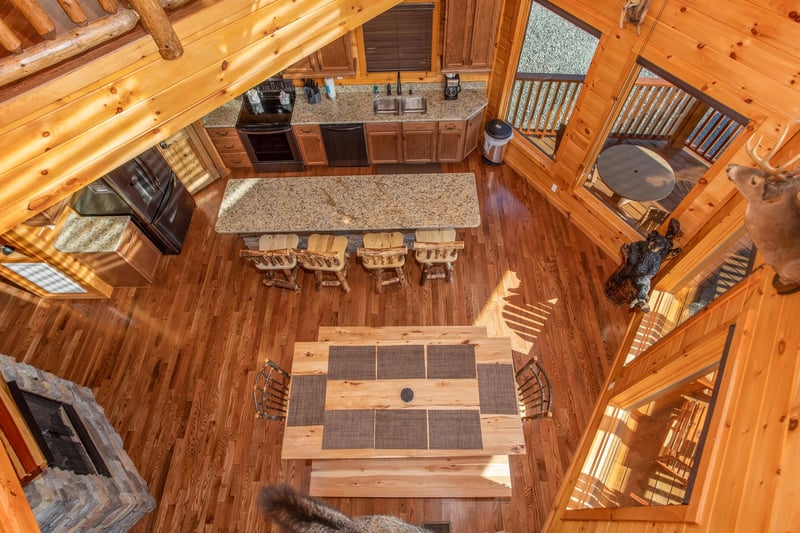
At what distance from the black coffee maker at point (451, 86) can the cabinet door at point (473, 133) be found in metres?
0.40

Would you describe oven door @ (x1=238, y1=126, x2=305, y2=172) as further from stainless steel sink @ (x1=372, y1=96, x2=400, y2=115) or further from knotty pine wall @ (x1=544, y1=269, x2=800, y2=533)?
knotty pine wall @ (x1=544, y1=269, x2=800, y2=533)

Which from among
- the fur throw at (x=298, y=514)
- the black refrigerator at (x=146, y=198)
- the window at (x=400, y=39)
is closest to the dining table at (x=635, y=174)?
the window at (x=400, y=39)

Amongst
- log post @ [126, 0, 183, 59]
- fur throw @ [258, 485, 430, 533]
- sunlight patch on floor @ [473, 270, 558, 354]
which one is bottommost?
fur throw @ [258, 485, 430, 533]

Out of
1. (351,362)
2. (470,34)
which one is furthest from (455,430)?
(470,34)

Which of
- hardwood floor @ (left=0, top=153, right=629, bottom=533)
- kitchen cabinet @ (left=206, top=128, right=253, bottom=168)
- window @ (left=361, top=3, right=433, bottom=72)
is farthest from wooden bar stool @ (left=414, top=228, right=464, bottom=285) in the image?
kitchen cabinet @ (left=206, top=128, right=253, bottom=168)

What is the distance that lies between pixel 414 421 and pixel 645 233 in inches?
136

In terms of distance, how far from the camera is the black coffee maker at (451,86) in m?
5.16

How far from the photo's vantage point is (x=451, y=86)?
5.17 metres

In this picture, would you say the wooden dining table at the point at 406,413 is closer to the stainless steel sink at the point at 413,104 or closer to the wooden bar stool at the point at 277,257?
the wooden bar stool at the point at 277,257

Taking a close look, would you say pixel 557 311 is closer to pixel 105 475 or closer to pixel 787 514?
pixel 787 514

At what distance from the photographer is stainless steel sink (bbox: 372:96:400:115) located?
517cm

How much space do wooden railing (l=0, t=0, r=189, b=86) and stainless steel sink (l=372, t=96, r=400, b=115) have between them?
3.36 m

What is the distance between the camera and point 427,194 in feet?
14.4

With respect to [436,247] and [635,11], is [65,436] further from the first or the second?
[635,11]
